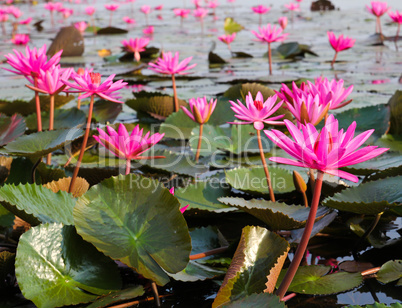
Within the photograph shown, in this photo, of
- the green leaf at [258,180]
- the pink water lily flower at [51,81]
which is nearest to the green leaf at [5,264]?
the pink water lily flower at [51,81]

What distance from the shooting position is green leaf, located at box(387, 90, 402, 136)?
2.15 m

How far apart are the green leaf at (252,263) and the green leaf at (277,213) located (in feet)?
0.30

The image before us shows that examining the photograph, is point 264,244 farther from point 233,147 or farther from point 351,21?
point 351,21

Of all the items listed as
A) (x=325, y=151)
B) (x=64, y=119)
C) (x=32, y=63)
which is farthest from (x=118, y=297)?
(x=64, y=119)

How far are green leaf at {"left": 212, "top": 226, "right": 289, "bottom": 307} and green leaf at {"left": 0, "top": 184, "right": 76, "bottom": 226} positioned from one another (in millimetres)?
470

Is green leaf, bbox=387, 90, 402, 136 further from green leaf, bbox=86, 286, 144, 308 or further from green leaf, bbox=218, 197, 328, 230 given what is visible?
green leaf, bbox=86, 286, 144, 308

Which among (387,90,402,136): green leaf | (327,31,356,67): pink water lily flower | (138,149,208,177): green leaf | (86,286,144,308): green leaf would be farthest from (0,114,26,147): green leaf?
(327,31,356,67): pink water lily flower

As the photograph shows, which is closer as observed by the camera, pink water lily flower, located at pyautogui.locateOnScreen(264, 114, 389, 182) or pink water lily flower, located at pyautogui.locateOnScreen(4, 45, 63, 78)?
pink water lily flower, located at pyautogui.locateOnScreen(264, 114, 389, 182)

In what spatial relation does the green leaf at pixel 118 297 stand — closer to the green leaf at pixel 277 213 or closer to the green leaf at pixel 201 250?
the green leaf at pixel 201 250

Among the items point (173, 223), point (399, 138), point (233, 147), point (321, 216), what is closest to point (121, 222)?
point (173, 223)

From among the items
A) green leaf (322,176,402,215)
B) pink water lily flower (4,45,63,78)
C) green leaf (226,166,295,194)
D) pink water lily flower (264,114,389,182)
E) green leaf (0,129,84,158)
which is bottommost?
green leaf (226,166,295,194)

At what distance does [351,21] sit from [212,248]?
8.46m

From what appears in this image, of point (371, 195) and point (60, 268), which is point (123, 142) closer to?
point (60, 268)

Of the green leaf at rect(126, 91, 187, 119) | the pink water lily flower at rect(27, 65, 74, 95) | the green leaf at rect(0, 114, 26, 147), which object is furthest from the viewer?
the green leaf at rect(126, 91, 187, 119)
